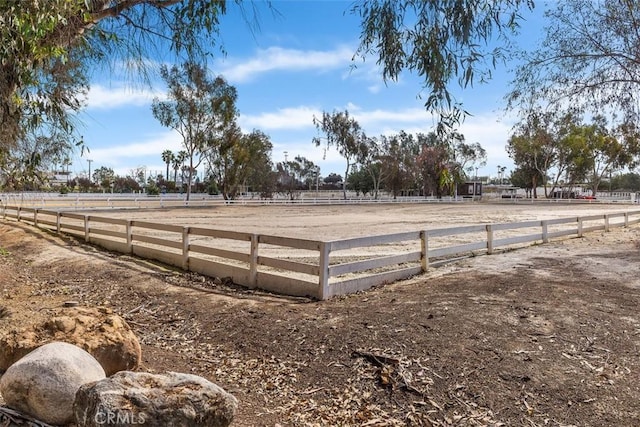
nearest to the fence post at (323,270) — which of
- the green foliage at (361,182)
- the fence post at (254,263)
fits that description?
the fence post at (254,263)

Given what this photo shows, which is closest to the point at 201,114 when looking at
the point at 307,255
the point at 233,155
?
the point at 233,155

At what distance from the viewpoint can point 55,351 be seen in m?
3.83

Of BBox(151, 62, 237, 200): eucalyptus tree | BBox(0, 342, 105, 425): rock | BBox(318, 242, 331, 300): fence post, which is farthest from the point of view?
BBox(151, 62, 237, 200): eucalyptus tree

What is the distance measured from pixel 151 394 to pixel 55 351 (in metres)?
1.16

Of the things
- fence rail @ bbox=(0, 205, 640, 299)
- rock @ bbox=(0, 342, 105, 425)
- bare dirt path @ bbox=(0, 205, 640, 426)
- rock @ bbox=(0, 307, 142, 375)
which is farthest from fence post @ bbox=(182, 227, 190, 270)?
rock @ bbox=(0, 342, 105, 425)

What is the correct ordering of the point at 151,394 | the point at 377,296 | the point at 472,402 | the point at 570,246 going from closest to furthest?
the point at 151,394
the point at 472,402
the point at 377,296
the point at 570,246

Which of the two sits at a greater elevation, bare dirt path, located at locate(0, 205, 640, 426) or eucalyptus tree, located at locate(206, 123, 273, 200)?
eucalyptus tree, located at locate(206, 123, 273, 200)

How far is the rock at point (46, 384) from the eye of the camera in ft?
11.7

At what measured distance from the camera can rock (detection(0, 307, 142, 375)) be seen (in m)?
4.50

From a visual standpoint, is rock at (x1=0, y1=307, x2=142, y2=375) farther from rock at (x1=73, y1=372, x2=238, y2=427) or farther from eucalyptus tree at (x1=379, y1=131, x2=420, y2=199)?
eucalyptus tree at (x1=379, y1=131, x2=420, y2=199)

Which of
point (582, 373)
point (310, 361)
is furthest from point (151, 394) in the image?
point (582, 373)

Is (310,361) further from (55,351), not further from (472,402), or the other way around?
(55,351)

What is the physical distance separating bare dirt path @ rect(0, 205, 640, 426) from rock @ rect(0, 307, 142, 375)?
58 centimetres

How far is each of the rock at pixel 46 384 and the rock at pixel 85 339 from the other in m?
0.74
